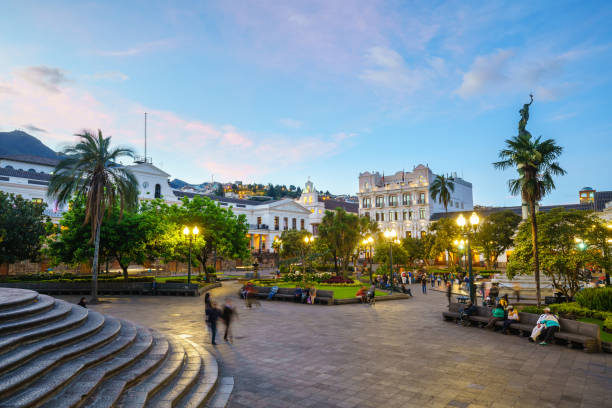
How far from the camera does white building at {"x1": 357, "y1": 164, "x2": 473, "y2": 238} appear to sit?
247 feet

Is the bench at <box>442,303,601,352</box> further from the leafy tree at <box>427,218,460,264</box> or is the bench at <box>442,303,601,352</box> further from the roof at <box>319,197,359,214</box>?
the roof at <box>319,197,359,214</box>

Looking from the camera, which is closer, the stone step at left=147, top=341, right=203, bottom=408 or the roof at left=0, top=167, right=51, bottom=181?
the stone step at left=147, top=341, right=203, bottom=408

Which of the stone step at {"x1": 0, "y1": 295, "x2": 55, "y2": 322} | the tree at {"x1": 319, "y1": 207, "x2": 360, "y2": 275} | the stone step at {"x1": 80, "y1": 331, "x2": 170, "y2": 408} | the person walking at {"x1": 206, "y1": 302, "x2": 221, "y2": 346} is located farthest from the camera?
the tree at {"x1": 319, "y1": 207, "x2": 360, "y2": 275}

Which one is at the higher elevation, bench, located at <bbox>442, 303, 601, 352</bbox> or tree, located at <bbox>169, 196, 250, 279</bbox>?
tree, located at <bbox>169, 196, 250, 279</bbox>

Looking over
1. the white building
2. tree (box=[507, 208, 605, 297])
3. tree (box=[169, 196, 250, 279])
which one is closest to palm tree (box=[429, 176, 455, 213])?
the white building

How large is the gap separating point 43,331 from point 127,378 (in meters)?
2.24

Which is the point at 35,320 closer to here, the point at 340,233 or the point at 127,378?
the point at 127,378

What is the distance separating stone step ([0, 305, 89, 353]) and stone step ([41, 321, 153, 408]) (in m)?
1.05

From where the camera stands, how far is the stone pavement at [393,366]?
23.6 ft

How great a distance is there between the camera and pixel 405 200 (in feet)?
255

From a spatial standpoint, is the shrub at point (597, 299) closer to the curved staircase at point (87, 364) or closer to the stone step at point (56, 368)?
the curved staircase at point (87, 364)

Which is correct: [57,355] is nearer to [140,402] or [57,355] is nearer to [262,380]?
[140,402]

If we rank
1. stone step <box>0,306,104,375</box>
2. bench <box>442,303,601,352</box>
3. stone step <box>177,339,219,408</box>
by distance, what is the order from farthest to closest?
bench <box>442,303,601,352</box>
stone step <box>177,339,219,408</box>
stone step <box>0,306,104,375</box>

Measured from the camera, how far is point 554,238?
17969mm
